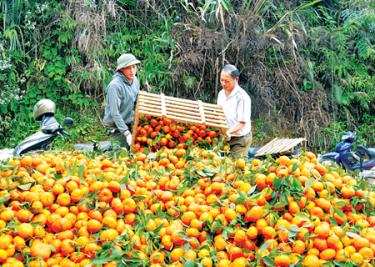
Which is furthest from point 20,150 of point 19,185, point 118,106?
point 19,185

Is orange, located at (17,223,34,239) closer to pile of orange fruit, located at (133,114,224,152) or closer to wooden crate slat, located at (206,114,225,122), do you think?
pile of orange fruit, located at (133,114,224,152)

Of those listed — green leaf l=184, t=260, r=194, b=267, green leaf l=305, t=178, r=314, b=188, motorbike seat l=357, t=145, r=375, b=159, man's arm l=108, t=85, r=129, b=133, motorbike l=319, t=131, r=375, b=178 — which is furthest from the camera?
motorbike seat l=357, t=145, r=375, b=159

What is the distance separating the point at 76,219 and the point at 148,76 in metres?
5.43

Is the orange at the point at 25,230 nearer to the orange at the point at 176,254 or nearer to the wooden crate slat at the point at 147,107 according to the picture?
the orange at the point at 176,254

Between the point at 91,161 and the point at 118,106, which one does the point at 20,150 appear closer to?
the point at 118,106

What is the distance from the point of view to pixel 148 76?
7594 mm

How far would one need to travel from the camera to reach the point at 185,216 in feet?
7.82

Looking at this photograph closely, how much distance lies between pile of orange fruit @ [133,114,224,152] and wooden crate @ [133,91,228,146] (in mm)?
43

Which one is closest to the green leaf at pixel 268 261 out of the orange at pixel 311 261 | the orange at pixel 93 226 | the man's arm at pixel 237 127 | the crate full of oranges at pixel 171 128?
the orange at pixel 311 261

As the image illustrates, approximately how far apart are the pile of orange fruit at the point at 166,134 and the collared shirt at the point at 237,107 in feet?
2.28

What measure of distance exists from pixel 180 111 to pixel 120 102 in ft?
2.35

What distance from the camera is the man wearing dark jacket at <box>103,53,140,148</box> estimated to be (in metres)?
4.49

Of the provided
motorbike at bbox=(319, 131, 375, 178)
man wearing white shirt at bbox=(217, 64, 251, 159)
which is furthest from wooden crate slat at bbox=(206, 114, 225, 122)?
motorbike at bbox=(319, 131, 375, 178)

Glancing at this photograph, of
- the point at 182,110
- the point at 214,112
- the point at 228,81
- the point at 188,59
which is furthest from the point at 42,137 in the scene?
the point at 188,59
